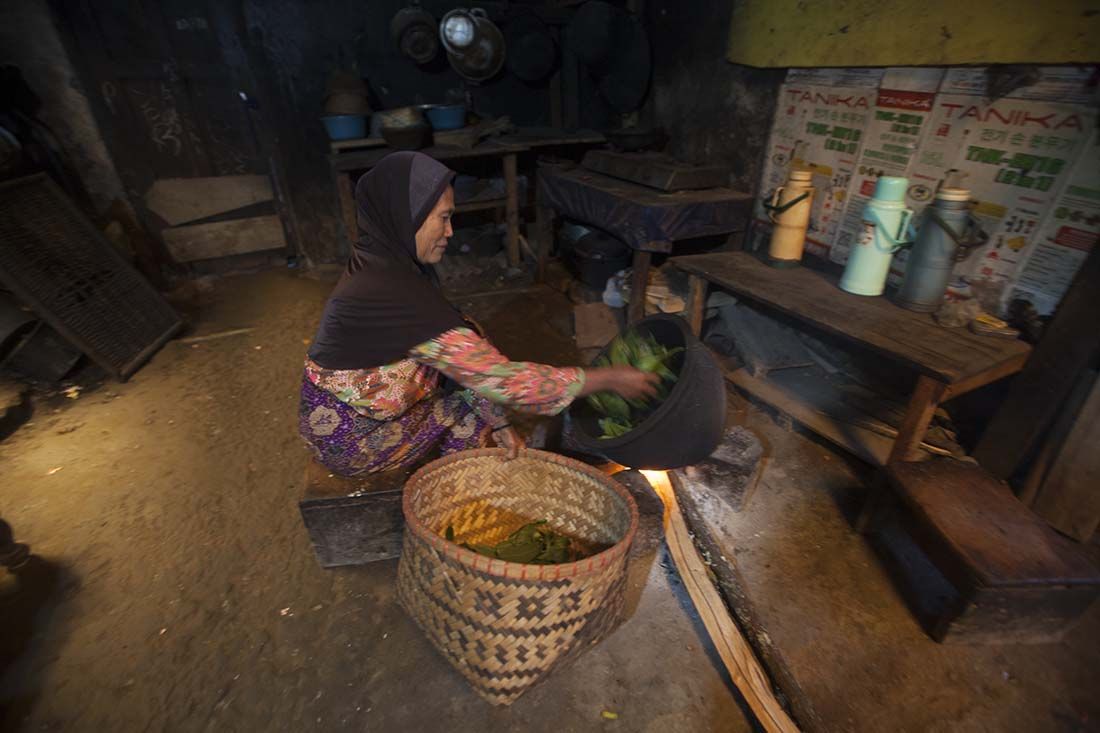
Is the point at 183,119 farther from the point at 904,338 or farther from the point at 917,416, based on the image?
the point at 917,416

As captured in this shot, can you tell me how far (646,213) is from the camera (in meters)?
3.17

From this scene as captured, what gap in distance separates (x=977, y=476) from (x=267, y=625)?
2896 millimetres

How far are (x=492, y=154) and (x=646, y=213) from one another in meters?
2.22

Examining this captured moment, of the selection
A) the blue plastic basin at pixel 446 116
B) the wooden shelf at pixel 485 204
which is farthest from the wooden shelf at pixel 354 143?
the wooden shelf at pixel 485 204

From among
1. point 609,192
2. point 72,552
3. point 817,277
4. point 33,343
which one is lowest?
point 72,552

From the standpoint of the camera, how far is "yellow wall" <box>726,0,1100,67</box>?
6.19 feet

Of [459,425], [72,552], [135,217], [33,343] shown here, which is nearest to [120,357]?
[33,343]

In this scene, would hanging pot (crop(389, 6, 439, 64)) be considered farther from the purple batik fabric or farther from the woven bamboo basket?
the woven bamboo basket

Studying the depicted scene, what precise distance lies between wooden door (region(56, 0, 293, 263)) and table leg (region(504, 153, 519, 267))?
100 inches

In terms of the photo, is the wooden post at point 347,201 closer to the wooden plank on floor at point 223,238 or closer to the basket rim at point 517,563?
the wooden plank on floor at point 223,238

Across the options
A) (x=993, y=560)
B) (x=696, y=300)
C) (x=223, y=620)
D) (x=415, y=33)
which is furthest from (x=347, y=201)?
(x=993, y=560)

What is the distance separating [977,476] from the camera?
2.07 metres

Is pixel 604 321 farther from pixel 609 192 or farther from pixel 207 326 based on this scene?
pixel 207 326

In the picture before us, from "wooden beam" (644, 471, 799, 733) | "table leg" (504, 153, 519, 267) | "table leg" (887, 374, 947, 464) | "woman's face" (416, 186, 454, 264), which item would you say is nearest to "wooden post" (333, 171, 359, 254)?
"table leg" (504, 153, 519, 267)
